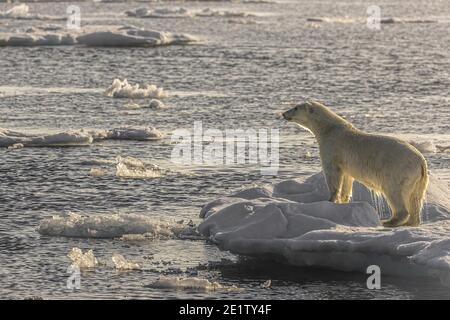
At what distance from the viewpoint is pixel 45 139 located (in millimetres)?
20406

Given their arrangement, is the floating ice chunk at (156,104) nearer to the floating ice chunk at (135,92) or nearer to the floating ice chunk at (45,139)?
the floating ice chunk at (135,92)

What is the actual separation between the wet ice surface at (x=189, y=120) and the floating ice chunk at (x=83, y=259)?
9cm

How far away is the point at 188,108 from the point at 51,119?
3.58 meters

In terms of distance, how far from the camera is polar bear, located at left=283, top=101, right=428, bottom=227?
42.6 ft

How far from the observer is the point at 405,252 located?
1152 centimetres

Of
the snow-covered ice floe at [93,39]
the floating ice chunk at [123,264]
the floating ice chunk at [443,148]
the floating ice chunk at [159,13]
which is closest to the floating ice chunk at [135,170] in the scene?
the floating ice chunk at [443,148]

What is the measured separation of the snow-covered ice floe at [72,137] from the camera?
66.7 ft

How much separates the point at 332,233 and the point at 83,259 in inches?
109

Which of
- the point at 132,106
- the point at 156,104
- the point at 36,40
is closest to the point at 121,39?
the point at 36,40

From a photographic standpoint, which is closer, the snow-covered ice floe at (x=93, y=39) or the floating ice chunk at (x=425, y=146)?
the floating ice chunk at (x=425, y=146)

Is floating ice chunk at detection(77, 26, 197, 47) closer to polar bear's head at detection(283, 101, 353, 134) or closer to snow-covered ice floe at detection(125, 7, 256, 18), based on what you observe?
snow-covered ice floe at detection(125, 7, 256, 18)

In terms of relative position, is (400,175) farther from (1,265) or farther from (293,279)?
(1,265)

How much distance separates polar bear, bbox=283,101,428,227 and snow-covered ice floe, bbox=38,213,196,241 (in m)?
1.94

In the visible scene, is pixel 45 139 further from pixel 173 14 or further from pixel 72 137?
pixel 173 14
